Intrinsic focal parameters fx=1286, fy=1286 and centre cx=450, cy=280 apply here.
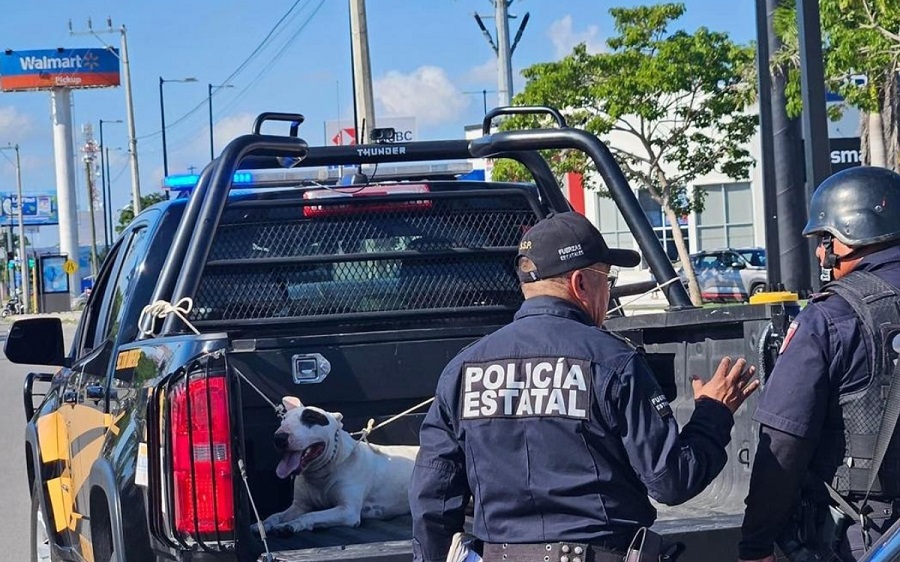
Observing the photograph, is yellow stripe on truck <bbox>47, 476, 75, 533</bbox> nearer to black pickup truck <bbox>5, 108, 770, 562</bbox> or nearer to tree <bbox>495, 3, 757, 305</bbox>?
black pickup truck <bbox>5, 108, 770, 562</bbox>

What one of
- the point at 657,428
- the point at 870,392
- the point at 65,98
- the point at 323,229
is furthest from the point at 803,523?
the point at 65,98

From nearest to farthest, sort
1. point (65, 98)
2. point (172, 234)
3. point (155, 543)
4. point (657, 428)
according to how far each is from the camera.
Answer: point (657, 428) → point (155, 543) → point (172, 234) → point (65, 98)

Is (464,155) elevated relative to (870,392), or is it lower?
elevated

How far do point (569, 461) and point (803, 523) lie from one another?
908 mm

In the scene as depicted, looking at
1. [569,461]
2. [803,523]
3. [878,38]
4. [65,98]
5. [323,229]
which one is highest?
[65,98]

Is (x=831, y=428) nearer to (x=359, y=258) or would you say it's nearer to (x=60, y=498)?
(x=359, y=258)

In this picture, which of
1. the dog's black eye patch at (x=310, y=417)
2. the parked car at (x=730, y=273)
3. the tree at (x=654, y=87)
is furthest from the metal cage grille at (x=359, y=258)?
the parked car at (x=730, y=273)

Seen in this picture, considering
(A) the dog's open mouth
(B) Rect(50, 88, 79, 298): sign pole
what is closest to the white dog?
(A) the dog's open mouth

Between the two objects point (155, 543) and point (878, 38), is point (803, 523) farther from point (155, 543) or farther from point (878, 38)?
A: point (878, 38)

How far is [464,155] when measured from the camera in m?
5.74

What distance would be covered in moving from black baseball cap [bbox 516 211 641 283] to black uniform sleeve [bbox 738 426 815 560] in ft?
2.23

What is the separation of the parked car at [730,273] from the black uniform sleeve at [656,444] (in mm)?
32586

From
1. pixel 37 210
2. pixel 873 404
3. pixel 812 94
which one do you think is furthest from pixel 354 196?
pixel 37 210

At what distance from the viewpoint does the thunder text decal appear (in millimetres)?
2961
